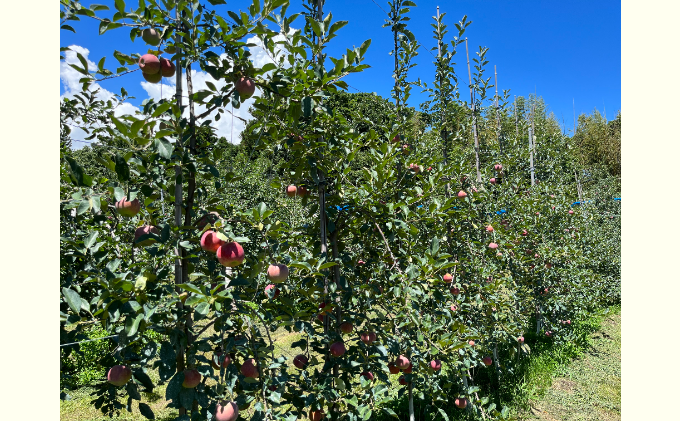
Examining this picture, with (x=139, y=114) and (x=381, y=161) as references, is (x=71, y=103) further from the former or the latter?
(x=381, y=161)

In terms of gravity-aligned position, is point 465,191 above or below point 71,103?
below

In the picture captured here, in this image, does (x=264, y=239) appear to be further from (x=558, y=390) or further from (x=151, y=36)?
(x=558, y=390)

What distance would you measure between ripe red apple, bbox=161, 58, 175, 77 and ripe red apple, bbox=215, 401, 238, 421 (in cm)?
99

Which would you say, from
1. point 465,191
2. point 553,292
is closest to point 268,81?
point 465,191

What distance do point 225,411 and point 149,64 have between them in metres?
1.02

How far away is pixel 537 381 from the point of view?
12.2 ft

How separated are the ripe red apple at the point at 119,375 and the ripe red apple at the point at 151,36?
0.96m

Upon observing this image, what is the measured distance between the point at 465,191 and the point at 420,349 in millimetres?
1360

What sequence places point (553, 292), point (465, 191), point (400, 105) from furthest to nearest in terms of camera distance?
1. point (553, 292)
2. point (465, 191)
3. point (400, 105)

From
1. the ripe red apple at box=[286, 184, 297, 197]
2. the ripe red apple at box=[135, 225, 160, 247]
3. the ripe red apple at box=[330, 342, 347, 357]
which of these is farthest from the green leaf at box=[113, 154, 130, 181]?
the ripe red apple at box=[330, 342, 347, 357]

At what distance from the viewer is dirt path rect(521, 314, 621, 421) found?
10.6 feet

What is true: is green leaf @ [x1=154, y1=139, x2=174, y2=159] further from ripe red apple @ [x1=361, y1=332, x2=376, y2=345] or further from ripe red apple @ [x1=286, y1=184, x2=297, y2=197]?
ripe red apple @ [x1=361, y1=332, x2=376, y2=345]

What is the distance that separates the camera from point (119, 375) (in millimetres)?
1094

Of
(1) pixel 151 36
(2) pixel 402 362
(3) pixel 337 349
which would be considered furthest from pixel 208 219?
(2) pixel 402 362
